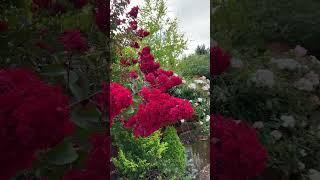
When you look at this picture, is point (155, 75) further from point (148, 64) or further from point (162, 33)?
point (162, 33)

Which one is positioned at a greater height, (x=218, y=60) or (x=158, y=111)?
(x=218, y=60)

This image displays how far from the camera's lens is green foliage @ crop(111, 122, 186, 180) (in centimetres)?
269

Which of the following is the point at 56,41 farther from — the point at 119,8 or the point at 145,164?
the point at 145,164

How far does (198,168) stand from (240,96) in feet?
2.64

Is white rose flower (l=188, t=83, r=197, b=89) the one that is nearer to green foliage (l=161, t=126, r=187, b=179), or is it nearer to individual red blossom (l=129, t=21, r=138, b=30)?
green foliage (l=161, t=126, r=187, b=179)

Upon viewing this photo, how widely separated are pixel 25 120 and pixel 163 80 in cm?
178

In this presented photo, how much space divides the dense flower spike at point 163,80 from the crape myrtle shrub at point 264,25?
36 cm

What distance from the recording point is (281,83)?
2141 mm

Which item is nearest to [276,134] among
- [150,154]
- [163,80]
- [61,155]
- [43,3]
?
[163,80]

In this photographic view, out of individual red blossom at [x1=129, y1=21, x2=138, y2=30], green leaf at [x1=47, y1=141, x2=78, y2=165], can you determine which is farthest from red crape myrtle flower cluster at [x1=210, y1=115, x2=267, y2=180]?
individual red blossom at [x1=129, y1=21, x2=138, y2=30]

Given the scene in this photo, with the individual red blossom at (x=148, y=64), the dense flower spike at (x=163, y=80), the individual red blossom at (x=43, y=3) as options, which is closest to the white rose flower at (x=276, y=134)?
the dense flower spike at (x=163, y=80)

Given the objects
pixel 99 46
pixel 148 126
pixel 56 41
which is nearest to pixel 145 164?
pixel 148 126

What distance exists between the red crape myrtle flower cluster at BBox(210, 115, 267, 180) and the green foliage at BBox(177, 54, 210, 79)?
101cm

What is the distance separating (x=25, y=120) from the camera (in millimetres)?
669
